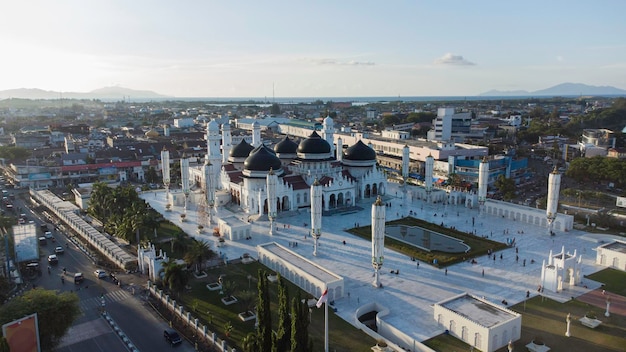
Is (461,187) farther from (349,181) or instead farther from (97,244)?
(97,244)

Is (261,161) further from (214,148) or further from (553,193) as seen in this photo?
(553,193)

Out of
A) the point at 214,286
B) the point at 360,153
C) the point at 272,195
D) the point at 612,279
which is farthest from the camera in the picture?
the point at 360,153

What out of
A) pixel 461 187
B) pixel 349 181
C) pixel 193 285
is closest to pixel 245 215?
Answer: pixel 349 181

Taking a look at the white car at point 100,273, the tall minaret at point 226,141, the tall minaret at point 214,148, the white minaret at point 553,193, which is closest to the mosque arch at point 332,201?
the tall minaret at point 214,148

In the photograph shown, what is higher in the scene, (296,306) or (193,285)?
(296,306)

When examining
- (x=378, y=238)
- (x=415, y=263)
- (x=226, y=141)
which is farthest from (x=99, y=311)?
(x=226, y=141)

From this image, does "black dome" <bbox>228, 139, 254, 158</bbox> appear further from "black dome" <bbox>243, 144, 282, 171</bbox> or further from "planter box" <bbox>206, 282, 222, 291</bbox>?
"planter box" <bbox>206, 282, 222, 291</bbox>
